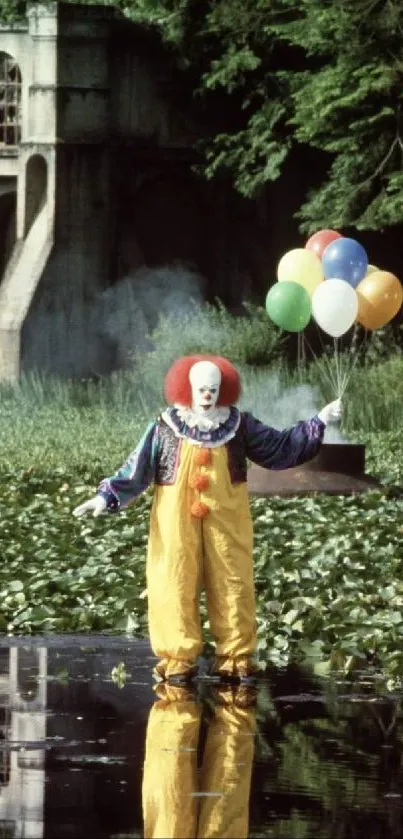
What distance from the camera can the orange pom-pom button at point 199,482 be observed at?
37.5 ft

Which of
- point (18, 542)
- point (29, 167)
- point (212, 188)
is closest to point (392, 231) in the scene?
point (212, 188)

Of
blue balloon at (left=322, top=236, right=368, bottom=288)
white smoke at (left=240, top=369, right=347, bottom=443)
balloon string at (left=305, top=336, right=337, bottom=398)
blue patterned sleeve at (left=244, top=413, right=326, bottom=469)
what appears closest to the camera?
blue patterned sleeve at (left=244, top=413, right=326, bottom=469)

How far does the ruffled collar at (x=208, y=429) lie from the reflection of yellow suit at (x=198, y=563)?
5 cm

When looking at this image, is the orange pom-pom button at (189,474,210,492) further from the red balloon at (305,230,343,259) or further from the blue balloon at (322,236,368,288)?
the red balloon at (305,230,343,259)

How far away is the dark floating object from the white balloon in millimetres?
2973

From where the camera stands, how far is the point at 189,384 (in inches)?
456

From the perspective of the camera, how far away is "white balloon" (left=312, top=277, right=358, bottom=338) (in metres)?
17.9

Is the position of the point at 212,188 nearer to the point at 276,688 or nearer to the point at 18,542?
the point at 18,542

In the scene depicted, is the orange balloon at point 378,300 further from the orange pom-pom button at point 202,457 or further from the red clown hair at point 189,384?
the orange pom-pom button at point 202,457

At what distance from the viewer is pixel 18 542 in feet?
57.5

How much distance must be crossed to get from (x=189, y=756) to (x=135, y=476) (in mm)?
2548

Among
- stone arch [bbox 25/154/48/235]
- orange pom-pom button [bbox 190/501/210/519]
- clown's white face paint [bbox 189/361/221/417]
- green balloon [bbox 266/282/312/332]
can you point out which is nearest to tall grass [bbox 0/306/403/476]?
→ stone arch [bbox 25/154/48/235]

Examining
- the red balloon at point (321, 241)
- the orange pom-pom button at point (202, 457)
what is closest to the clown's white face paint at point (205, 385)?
the orange pom-pom button at point (202, 457)

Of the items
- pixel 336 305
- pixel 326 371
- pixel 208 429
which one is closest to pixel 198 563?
pixel 208 429
